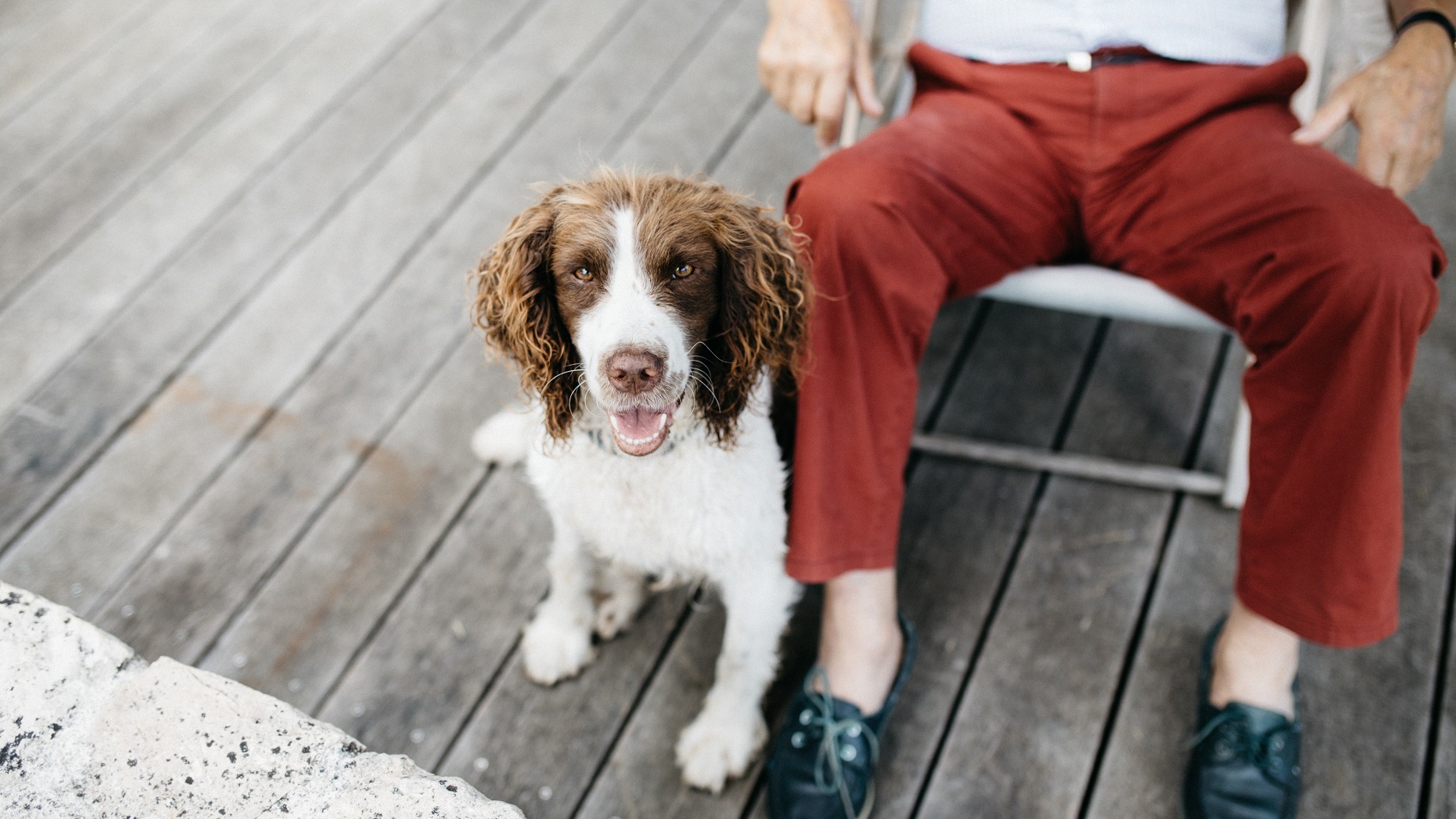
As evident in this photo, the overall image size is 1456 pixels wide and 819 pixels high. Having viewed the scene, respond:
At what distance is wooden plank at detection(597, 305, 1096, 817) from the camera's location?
1.80 metres

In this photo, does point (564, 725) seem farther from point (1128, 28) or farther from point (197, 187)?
point (197, 187)

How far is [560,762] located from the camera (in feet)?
6.00

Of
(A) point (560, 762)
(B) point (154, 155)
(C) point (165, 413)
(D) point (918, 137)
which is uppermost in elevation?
(D) point (918, 137)

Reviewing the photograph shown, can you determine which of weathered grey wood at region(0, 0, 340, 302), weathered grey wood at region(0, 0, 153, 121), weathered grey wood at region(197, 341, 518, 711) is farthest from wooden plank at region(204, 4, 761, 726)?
weathered grey wood at region(0, 0, 153, 121)

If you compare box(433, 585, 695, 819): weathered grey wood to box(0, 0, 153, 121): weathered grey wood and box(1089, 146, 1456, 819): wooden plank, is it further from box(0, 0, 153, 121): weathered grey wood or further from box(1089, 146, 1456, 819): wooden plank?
box(0, 0, 153, 121): weathered grey wood

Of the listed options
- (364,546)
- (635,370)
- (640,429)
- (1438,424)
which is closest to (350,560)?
(364,546)

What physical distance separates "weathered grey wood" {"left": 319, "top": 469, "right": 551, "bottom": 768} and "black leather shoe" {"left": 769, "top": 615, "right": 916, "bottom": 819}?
23.2 inches

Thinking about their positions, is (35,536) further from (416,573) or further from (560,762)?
(560,762)

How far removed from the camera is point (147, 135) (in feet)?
9.62

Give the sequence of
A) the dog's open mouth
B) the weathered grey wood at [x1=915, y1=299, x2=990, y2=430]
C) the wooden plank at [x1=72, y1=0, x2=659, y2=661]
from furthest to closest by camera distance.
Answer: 1. the weathered grey wood at [x1=915, y1=299, x2=990, y2=430]
2. the wooden plank at [x1=72, y1=0, x2=659, y2=661]
3. the dog's open mouth

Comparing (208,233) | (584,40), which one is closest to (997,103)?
(584,40)

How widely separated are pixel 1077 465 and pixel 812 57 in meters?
1.05

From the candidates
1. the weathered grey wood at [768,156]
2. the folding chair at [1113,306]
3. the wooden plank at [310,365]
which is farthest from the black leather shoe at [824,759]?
the weathered grey wood at [768,156]

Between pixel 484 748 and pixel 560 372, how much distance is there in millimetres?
812
